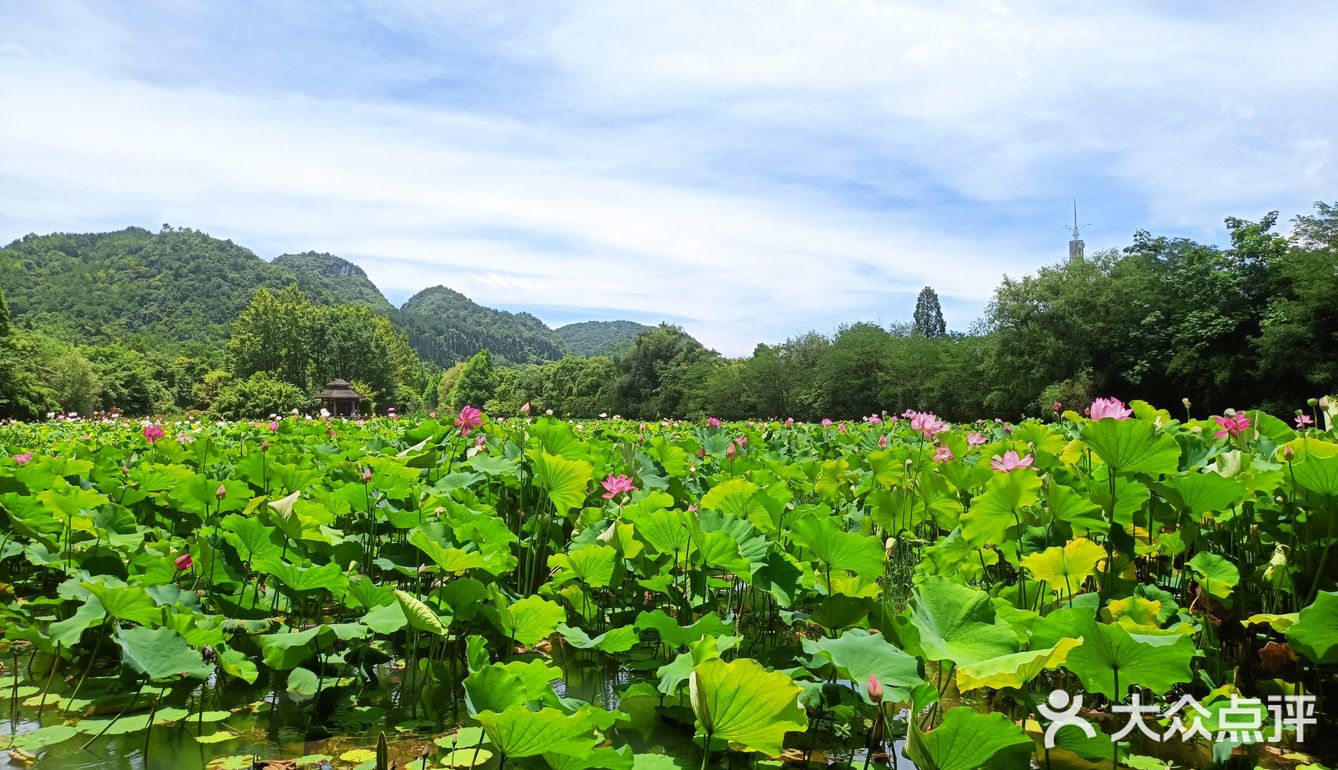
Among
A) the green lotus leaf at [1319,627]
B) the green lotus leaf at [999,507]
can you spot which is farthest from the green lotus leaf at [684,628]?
the green lotus leaf at [1319,627]

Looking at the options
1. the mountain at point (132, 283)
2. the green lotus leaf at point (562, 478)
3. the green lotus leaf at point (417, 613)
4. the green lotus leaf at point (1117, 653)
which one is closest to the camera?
the green lotus leaf at point (1117, 653)

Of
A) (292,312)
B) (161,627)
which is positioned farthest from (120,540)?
(292,312)

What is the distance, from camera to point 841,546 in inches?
77.0

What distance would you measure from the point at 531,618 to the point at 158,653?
0.82 metres

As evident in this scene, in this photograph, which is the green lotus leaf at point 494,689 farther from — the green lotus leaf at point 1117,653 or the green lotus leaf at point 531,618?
the green lotus leaf at point 1117,653

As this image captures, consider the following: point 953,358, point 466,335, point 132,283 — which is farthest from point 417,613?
point 466,335

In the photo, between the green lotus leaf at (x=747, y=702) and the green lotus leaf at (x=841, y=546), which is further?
the green lotus leaf at (x=841, y=546)

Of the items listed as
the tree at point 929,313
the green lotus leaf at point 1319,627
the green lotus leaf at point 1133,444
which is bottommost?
the green lotus leaf at point 1319,627

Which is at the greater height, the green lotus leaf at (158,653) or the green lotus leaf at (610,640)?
the green lotus leaf at (158,653)

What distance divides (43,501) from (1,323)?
3835 cm

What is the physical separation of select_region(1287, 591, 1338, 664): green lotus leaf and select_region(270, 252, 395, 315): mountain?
11851cm

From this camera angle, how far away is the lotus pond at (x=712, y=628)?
138 centimetres

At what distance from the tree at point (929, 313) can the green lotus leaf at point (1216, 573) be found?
92.1m

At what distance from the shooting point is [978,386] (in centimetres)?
3725
